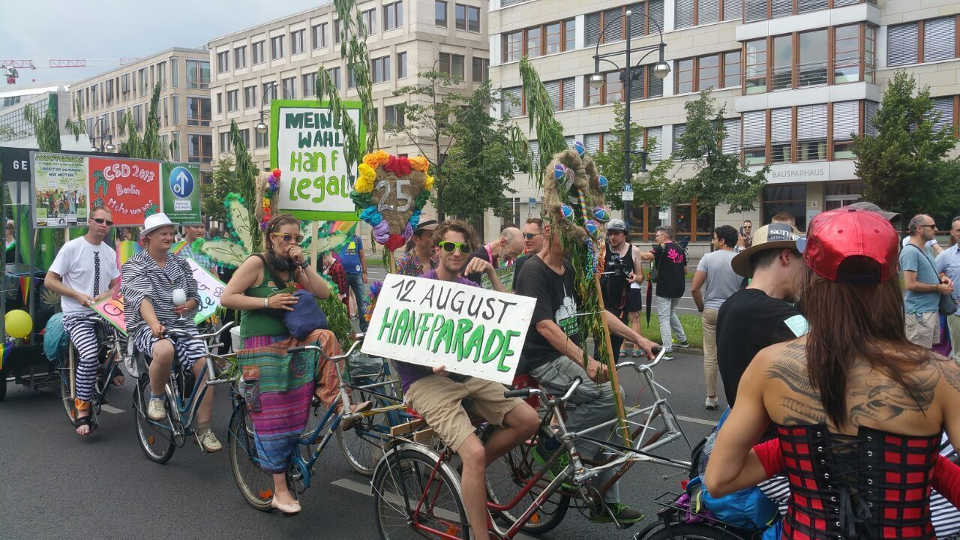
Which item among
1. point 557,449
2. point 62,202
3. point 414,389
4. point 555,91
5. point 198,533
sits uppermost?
point 555,91

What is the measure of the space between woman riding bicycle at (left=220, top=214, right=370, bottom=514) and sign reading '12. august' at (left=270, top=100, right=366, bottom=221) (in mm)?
1999

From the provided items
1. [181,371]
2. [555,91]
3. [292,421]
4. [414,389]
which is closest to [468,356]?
[414,389]

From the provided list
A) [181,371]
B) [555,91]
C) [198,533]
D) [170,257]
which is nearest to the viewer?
[198,533]

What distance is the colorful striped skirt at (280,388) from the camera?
4.98m

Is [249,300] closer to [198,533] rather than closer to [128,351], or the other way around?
[198,533]

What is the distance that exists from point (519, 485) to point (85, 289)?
529 centimetres

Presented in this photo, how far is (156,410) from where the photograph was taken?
6.15 meters

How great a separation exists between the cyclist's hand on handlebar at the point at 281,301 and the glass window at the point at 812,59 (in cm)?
3459

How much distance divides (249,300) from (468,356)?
184cm

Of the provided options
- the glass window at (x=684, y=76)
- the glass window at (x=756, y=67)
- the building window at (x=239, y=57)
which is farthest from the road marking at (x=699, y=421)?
the building window at (x=239, y=57)

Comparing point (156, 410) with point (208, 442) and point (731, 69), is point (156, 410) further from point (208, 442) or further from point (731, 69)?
point (731, 69)

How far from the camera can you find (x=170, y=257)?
691 cm

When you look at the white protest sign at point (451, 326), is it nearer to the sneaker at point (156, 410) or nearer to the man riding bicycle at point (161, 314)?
the man riding bicycle at point (161, 314)

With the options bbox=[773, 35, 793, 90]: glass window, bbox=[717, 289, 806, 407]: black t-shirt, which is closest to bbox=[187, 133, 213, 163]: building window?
bbox=[773, 35, 793, 90]: glass window
